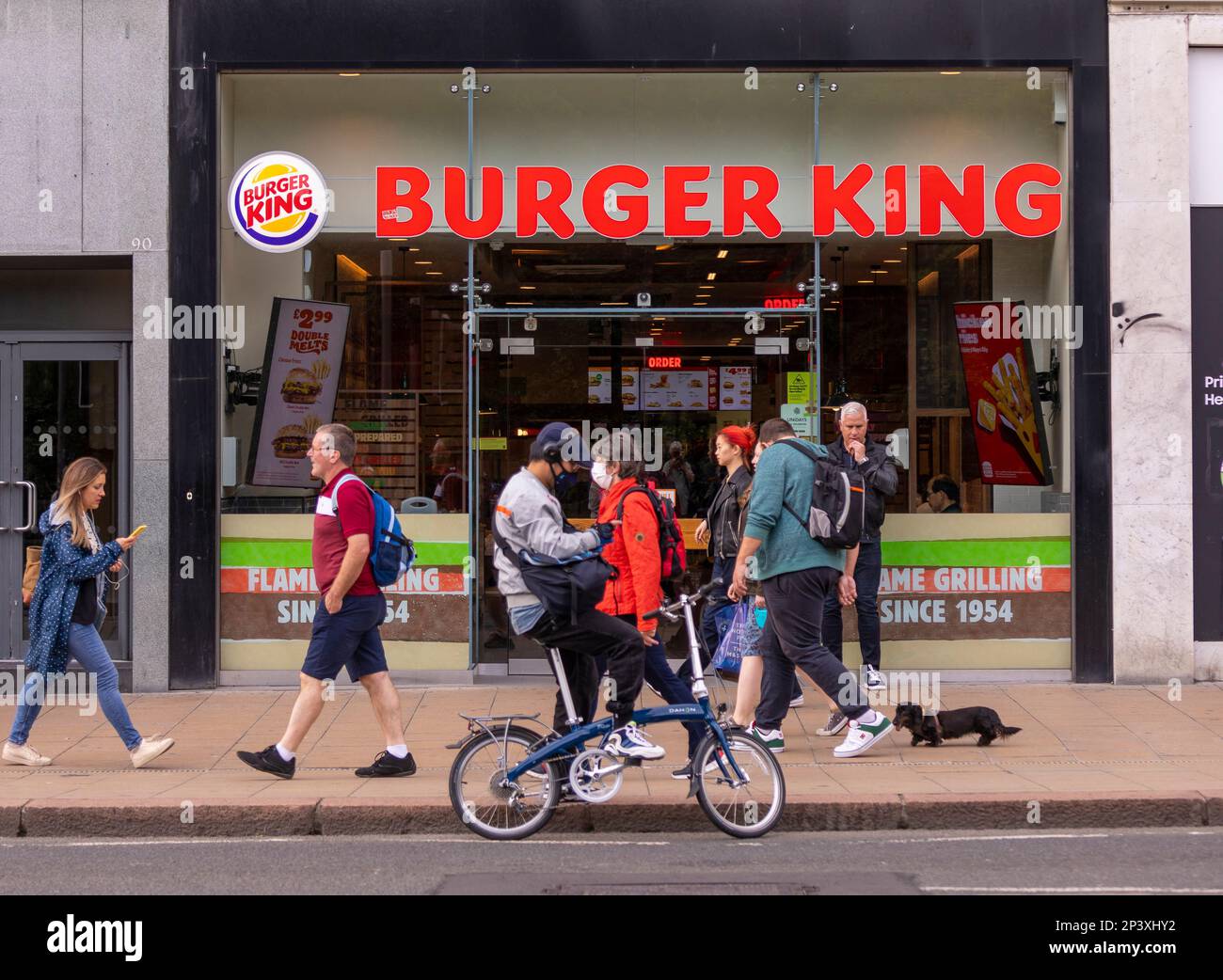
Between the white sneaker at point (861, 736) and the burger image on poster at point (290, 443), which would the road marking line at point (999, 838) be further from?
the burger image on poster at point (290, 443)

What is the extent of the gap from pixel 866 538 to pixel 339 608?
4.06 metres

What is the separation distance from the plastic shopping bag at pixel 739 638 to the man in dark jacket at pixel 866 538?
958 millimetres

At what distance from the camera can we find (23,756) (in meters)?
8.21

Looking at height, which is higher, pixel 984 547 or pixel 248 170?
pixel 248 170

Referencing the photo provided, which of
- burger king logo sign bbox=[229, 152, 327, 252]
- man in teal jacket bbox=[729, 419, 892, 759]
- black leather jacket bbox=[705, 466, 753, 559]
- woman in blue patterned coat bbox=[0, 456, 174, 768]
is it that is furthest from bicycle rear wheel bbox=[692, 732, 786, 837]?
burger king logo sign bbox=[229, 152, 327, 252]

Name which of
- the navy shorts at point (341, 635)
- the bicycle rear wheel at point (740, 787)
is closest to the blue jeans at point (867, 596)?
the bicycle rear wheel at point (740, 787)

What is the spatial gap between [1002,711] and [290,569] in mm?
5474

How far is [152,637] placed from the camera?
423 inches

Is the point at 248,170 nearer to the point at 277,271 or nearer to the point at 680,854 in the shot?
Answer: the point at 277,271

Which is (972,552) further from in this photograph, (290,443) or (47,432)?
(47,432)

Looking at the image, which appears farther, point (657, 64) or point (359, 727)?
point (657, 64)

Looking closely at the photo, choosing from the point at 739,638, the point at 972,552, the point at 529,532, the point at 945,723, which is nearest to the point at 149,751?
the point at 529,532

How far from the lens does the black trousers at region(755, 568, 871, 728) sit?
7.95 meters
